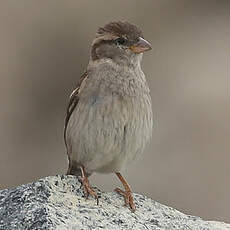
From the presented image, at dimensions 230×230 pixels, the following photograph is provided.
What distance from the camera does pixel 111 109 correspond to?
4.93m

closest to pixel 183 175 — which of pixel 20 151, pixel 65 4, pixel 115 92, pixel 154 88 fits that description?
pixel 154 88

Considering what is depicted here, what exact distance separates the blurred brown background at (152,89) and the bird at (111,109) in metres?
2.84

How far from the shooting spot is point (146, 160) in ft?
27.5

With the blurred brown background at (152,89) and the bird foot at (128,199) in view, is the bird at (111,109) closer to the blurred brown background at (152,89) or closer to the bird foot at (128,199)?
the bird foot at (128,199)

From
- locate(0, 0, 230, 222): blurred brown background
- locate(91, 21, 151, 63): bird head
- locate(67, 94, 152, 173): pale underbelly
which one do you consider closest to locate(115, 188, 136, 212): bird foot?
locate(67, 94, 152, 173): pale underbelly

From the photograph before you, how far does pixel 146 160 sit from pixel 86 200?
→ 412 centimetres

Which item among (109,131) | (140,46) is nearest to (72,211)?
(109,131)

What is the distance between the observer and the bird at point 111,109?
4.93 m

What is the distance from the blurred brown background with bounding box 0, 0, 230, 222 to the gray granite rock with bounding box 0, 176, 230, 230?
3520mm

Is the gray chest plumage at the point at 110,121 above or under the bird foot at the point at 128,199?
above

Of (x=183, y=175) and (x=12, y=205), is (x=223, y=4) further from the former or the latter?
(x=12, y=205)

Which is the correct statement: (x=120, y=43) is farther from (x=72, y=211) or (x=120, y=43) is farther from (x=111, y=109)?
(x=72, y=211)

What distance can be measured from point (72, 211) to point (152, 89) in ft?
16.8

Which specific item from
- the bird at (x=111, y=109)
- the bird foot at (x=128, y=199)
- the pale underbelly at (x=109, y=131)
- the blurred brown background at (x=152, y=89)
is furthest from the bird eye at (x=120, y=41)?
the blurred brown background at (x=152, y=89)
